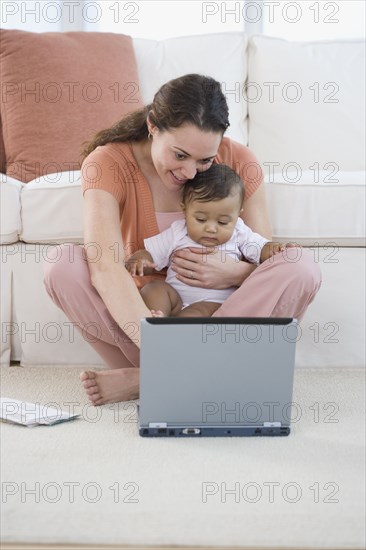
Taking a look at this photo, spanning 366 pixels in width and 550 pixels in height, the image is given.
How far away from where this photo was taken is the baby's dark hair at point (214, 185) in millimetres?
2059

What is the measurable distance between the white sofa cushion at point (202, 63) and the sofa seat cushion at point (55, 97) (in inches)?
5.1

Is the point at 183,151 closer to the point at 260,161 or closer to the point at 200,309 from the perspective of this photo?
the point at 200,309

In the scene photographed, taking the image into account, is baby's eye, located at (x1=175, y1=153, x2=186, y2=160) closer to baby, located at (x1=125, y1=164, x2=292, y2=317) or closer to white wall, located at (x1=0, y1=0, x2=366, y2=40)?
baby, located at (x1=125, y1=164, x2=292, y2=317)

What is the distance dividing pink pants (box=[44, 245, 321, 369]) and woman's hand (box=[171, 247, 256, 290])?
0.20 feet

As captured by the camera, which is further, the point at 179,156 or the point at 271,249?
the point at 271,249

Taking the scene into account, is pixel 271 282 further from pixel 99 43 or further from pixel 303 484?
pixel 99 43

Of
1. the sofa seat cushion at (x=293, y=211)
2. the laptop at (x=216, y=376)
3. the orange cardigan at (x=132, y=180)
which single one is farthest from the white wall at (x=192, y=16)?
the laptop at (x=216, y=376)

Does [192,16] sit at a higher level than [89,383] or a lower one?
higher

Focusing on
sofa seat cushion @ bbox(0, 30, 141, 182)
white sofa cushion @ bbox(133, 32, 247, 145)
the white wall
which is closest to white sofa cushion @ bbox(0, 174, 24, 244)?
sofa seat cushion @ bbox(0, 30, 141, 182)

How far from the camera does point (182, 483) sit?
161cm

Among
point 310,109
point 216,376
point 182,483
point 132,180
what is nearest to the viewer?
point 182,483

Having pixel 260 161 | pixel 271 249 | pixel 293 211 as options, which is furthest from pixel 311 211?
pixel 260 161

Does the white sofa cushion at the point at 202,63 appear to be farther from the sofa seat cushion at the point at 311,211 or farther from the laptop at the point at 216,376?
the laptop at the point at 216,376

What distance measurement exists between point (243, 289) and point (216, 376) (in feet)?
1.06
